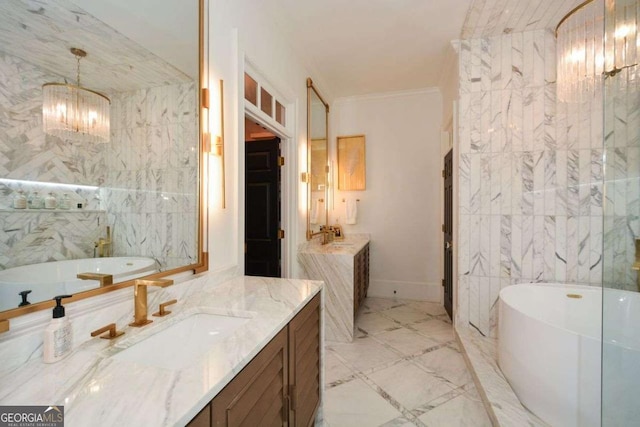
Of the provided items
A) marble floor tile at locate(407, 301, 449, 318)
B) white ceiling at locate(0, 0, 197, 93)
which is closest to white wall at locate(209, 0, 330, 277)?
white ceiling at locate(0, 0, 197, 93)

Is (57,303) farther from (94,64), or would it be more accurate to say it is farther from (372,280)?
(372,280)

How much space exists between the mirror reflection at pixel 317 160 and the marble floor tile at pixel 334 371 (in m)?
1.37

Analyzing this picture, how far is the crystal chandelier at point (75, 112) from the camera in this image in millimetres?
903

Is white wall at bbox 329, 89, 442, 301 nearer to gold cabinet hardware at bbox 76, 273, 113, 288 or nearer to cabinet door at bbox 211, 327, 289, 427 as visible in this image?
cabinet door at bbox 211, 327, 289, 427

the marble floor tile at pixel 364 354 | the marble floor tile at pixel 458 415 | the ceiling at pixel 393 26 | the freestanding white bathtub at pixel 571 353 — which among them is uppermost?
the ceiling at pixel 393 26

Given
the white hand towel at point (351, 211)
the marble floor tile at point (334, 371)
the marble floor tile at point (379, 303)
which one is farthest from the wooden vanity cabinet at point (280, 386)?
the white hand towel at point (351, 211)

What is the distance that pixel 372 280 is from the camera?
4.35m

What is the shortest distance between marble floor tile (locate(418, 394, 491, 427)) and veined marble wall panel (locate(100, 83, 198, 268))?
1.83 metres

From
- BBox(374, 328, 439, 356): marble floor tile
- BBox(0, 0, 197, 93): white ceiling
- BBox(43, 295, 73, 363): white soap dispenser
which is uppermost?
BBox(0, 0, 197, 93): white ceiling

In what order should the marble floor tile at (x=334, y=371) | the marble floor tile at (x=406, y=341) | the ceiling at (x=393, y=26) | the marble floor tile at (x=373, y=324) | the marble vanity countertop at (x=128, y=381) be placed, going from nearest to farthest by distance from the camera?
the marble vanity countertop at (x=128, y=381) < the marble floor tile at (x=334, y=371) < the ceiling at (x=393, y=26) < the marble floor tile at (x=406, y=341) < the marble floor tile at (x=373, y=324)

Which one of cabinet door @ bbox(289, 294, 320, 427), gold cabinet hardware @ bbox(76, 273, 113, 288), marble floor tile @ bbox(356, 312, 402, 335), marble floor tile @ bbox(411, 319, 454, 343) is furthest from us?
marble floor tile @ bbox(356, 312, 402, 335)

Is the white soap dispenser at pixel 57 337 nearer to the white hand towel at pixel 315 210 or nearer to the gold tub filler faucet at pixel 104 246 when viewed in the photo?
the gold tub filler faucet at pixel 104 246

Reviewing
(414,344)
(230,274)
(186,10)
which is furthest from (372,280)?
(186,10)

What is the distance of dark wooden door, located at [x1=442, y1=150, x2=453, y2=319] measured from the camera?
3.36 meters
